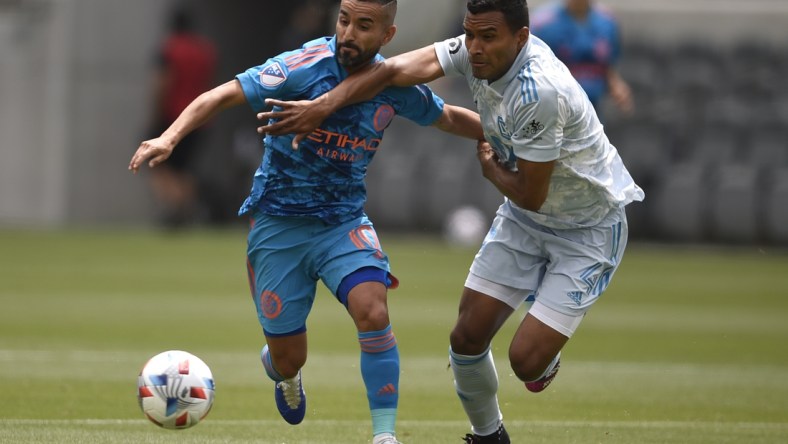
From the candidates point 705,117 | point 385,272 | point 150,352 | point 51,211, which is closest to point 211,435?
point 385,272

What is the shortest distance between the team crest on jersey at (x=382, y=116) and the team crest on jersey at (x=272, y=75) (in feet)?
1.60

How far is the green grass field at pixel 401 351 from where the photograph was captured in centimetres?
779

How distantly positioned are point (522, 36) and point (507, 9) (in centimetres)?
17

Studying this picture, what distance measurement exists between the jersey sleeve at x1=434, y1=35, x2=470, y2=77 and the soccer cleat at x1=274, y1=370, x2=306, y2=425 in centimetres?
177

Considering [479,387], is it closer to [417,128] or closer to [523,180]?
[523,180]

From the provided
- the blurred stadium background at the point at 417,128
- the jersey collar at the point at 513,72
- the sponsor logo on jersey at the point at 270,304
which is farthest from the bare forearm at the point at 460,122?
the blurred stadium background at the point at 417,128

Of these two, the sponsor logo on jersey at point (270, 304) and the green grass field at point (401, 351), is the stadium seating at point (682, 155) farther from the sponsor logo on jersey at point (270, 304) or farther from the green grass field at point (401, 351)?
the sponsor logo on jersey at point (270, 304)

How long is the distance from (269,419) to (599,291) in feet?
6.96

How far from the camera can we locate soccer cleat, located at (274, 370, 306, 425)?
24.5 feet

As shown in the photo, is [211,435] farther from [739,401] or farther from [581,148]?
[739,401]

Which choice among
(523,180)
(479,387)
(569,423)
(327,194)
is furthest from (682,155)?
(523,180)

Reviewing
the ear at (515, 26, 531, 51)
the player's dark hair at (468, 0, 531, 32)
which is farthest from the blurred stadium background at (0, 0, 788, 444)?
the player's dark hair at (468, 0, 531, 32)

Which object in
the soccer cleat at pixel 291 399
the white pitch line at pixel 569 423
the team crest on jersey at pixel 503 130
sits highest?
the team crest on jersey at pixel 503 130

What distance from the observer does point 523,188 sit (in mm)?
6660
